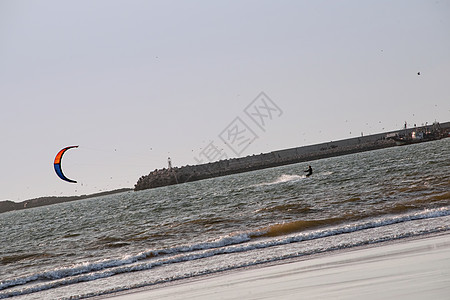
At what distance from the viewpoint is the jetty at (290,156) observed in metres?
154

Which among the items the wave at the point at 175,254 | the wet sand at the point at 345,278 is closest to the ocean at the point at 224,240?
the wave at the point at 175,254

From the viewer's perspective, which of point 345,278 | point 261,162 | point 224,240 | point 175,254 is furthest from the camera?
point 261,162

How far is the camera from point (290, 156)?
173625 mm

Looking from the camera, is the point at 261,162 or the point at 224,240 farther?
the point at 261,162

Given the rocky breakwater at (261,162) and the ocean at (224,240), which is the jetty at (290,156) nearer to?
the rocky breakwater at (261,162)

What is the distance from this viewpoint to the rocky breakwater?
6029 inches

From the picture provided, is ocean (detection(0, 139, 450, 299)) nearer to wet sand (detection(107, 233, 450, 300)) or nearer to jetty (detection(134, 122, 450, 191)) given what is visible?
wet sand (detection(107, 233, 450, 300))

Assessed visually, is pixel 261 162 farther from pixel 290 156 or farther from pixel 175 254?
pixel 175 254

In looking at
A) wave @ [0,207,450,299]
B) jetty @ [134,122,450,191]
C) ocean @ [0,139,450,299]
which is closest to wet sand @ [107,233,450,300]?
ocean @ [0,139,450,299]

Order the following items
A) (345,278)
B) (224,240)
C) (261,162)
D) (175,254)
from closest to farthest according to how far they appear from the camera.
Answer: (345,278)
(175,254)
(224,240)
(261,162)

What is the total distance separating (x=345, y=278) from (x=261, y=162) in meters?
158

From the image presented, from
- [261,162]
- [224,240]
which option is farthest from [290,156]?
[224,240]

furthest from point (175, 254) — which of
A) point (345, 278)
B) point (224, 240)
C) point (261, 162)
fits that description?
point (261, 162)

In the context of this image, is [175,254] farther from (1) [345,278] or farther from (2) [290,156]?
(2) [290,156]
